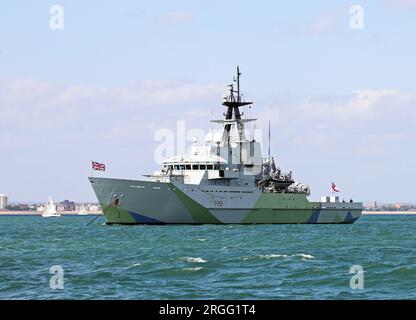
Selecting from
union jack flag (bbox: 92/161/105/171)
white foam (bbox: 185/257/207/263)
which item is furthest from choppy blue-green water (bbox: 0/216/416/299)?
union jack flag (bbox: 92/161/105/171)

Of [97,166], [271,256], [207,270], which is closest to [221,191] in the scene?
[97,166]

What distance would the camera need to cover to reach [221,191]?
241 ft

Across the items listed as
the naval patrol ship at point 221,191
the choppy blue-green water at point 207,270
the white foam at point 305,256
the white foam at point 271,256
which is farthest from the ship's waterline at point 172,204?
the white foam at point 305,256

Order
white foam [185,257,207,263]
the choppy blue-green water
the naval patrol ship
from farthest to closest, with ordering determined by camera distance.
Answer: the naval patrol ship, white foam [185,257,207,263], the choppy blue-green water

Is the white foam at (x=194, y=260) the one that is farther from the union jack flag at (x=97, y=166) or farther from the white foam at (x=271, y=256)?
the union jack flag at (x=97, y=166)

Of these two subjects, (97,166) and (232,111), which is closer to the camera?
(97,166)

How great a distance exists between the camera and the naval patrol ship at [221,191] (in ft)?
226

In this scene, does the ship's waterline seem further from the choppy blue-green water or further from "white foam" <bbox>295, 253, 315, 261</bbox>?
"white foam" <bbox>295, 253, 315, 261</bbox>

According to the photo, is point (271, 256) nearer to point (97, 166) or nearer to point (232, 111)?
point (97, 166)

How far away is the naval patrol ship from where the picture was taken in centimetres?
6875

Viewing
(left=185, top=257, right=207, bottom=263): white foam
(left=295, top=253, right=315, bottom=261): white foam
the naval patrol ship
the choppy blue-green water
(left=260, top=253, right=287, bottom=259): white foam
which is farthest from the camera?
the naval patrol ship

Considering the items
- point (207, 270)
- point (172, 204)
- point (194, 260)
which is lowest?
point (207, 270)
